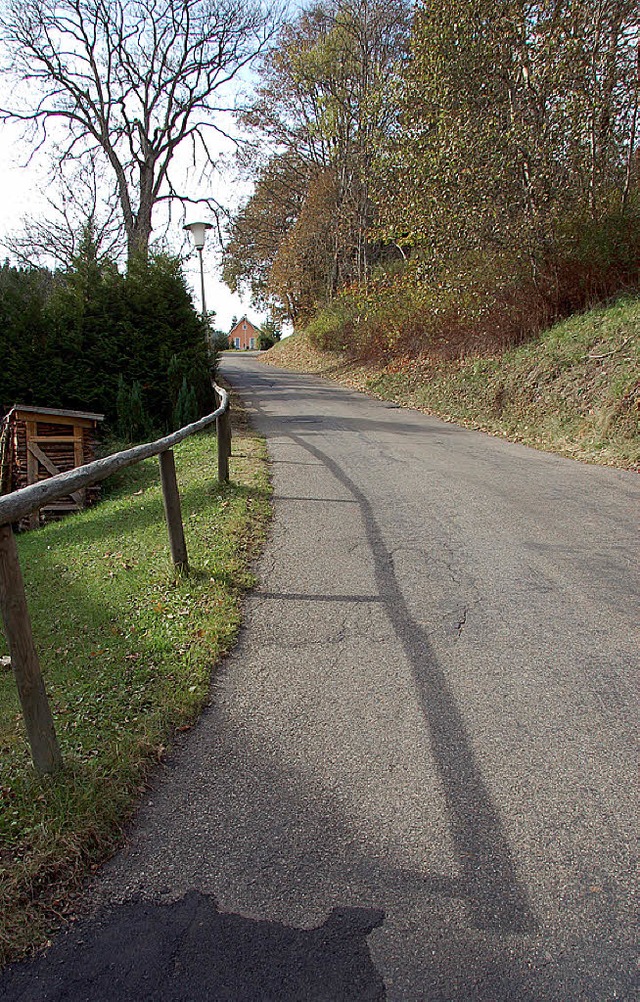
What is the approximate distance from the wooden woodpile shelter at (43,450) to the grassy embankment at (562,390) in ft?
26.6

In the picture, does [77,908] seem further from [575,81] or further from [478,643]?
[575,81]

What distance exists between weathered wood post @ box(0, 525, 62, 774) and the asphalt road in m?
0.51

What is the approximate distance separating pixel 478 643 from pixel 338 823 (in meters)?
1.80

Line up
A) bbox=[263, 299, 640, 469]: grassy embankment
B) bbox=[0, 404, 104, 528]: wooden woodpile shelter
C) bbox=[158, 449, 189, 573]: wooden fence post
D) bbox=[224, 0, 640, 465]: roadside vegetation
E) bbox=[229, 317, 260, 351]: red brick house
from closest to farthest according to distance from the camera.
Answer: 1. bbox=[158, 449, 189, 573]: wooden fence post
2. bbox=[263, 299, 640, 469]: grassy embankment
3. bbox=[0, 404, 104, 528]: wooden woodpile shelter
4. bbox=[224, 0, 640, 465]: roadside vegetation
5. bbox=[229, 317, 260, 351]: red brick house

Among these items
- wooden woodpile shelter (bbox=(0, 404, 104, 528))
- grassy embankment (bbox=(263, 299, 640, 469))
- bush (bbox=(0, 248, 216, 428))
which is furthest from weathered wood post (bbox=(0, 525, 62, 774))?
bush (bbox=(0, 248, 216, 428))

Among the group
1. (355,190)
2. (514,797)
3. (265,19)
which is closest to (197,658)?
(514,797)

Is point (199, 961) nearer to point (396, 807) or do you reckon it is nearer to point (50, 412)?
point (396, 807)

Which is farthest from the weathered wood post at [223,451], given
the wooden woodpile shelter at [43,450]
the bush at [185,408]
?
the bush at [185,408]

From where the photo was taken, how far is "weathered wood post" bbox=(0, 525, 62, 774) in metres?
2.55

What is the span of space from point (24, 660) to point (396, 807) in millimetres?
1666

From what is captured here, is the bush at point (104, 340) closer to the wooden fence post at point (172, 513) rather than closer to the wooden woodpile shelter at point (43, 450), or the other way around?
the wooden woodpile shelter at point (43, 450)

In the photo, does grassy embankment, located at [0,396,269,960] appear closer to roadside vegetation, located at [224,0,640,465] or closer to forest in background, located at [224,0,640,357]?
roadside vegetation, located at [224,0,640,465]

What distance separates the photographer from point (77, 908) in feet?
7.50

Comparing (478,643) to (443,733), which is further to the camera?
(478,643)
